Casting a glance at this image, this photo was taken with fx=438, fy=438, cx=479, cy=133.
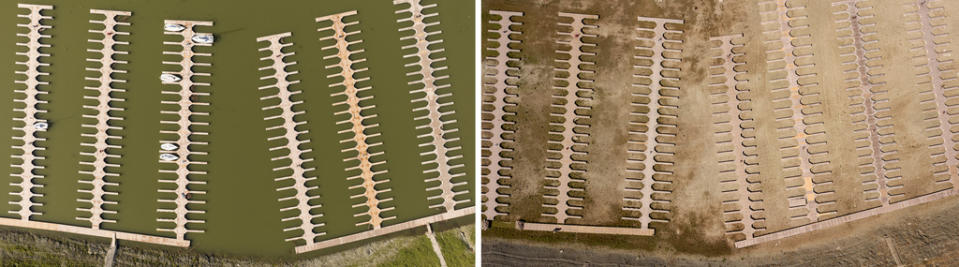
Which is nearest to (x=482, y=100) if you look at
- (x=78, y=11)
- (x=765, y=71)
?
(x=765, y=71)

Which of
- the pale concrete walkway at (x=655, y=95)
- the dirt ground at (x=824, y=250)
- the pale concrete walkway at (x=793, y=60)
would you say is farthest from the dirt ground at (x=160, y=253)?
the pale concrete walkway at (x=793, y=60)

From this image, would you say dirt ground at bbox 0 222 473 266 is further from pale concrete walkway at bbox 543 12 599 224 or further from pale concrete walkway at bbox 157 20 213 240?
pale concrete walkway at bbox 543 12 599 224

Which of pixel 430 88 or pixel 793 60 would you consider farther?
pixel 430 88

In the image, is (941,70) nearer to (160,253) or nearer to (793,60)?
(793,60)

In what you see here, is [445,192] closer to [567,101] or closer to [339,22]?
[567,101]

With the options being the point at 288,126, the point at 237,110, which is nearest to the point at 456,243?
the point at 288,126

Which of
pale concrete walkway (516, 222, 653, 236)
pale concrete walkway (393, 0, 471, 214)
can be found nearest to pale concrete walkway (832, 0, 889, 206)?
pale concrete walkway (516, 222, 653, 236)
